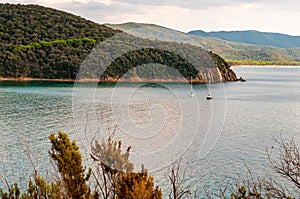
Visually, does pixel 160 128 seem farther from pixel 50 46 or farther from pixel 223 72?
pixel 223 72

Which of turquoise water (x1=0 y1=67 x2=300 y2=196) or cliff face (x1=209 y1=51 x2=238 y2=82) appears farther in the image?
cliff face (x1=209 y1=51 x2=238 y2=82)

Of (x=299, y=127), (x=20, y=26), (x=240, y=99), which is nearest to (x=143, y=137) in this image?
(x=299, y=127)

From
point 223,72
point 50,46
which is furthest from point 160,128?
point 223,72

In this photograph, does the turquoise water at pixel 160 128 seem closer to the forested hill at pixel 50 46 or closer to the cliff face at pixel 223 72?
the forested hill at pixel 50 46

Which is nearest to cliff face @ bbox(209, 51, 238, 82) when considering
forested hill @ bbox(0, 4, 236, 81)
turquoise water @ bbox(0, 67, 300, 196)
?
forested hill @ bbox(0, 4, 236, 81)

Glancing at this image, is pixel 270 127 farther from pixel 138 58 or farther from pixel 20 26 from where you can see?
pixel 20 26

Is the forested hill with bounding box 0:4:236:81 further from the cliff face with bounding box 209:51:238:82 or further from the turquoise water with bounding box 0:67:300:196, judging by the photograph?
the turquoise water with bounding box 0:67:300:196
